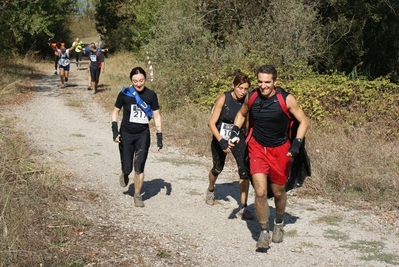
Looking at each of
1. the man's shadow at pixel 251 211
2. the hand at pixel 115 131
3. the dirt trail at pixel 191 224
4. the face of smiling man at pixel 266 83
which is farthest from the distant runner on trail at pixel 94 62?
the face of smiling man at pixel 266 83

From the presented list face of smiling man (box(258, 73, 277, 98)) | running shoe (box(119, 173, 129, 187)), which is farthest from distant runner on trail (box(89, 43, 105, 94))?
face of smiling man (box(258, 73, 277, 98))

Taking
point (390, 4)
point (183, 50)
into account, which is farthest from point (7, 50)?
point (390, 4)

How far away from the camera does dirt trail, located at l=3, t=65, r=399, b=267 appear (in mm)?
5566

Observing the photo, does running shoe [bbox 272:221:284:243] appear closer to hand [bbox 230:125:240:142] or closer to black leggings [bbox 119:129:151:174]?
hand [bbox 230:125:240:142]

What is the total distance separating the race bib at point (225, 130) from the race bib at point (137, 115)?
1.08 m

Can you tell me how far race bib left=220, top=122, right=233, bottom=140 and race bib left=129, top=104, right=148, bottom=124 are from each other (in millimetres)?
1083

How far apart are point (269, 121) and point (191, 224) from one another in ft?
5.90

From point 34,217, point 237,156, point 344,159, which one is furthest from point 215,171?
point 344,159

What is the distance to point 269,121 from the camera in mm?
5656

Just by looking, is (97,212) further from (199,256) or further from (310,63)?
(310,63)

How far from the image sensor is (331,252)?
5781 millimetres

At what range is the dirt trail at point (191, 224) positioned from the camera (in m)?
5.57

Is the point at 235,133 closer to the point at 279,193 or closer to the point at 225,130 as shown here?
the point at 279,193

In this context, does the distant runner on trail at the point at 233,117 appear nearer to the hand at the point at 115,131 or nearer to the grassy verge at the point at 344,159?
the hand at the point at 115,131
